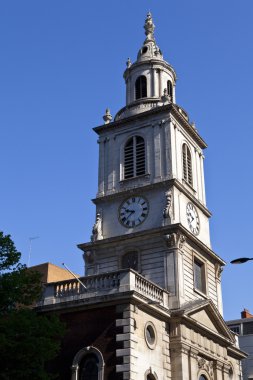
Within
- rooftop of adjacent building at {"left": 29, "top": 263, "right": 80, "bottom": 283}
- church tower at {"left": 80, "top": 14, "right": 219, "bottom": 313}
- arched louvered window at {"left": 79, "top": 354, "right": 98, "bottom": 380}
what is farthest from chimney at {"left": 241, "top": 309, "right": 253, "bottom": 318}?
arched louvered window at {"left": 79, "top": 354, "right": 98, "bottom": 380}

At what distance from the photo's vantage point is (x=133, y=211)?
133ft

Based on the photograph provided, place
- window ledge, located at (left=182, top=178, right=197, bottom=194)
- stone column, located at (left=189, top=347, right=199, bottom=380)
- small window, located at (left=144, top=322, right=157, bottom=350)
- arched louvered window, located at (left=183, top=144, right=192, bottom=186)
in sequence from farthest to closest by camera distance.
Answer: arched louvered window, located at (left=183, top=144, right=192, bottom=186)
window ledge, located at (left=182, top=178, right=197, bottom=194)
stone column, located at (left=189, top=347, right=199, bottom=380)
small window, located at (left=144, top=322, right=157, bottom=350)

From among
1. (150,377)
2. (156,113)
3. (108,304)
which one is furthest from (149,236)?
(150,377)

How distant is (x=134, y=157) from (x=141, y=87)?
640cm

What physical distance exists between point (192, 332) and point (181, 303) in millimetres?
1765

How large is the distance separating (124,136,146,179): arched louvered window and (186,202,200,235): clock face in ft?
12.5

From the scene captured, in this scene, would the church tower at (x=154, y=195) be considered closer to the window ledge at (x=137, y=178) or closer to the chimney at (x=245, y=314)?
the window ledge at (x=137, y=178)

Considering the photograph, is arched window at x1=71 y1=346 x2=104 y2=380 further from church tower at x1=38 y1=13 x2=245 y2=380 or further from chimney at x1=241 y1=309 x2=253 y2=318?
chimney at x1=241 y1=309 x2=253 y2=318

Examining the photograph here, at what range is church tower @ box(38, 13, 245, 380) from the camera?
104 feet

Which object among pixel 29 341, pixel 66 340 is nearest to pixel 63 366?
pixel 66 340

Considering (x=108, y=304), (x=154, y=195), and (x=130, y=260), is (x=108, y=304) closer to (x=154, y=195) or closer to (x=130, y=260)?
(x=130, y=260)

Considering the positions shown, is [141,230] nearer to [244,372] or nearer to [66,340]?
[66,340]

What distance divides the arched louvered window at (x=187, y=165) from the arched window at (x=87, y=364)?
15049mm

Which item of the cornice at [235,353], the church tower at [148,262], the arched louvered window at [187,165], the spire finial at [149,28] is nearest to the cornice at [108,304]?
the church tower at [148,262]
